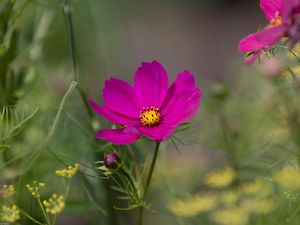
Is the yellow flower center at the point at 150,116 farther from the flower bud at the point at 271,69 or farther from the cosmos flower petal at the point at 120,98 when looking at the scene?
the flower bud at the point at 271,69

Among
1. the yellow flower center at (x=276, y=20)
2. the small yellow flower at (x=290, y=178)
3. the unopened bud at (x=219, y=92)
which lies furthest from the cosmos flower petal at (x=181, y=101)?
the unopened bud at (x=219, y=92)

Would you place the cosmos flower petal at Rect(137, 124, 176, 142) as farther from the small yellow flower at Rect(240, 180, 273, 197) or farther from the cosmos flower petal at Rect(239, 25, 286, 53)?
the small yellow flower at Rect(240, 180, 273, 197)

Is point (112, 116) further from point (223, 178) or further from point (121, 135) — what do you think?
point (223, 178)

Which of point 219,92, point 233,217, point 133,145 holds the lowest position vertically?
point 233,217

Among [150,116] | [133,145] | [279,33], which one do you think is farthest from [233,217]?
[279,33]

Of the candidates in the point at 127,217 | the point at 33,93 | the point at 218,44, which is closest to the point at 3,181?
the point at 33,93

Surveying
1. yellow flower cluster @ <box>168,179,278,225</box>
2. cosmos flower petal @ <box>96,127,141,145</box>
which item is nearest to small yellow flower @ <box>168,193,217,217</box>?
yellow flower cluster @ <box>168,179,278,225</box>
